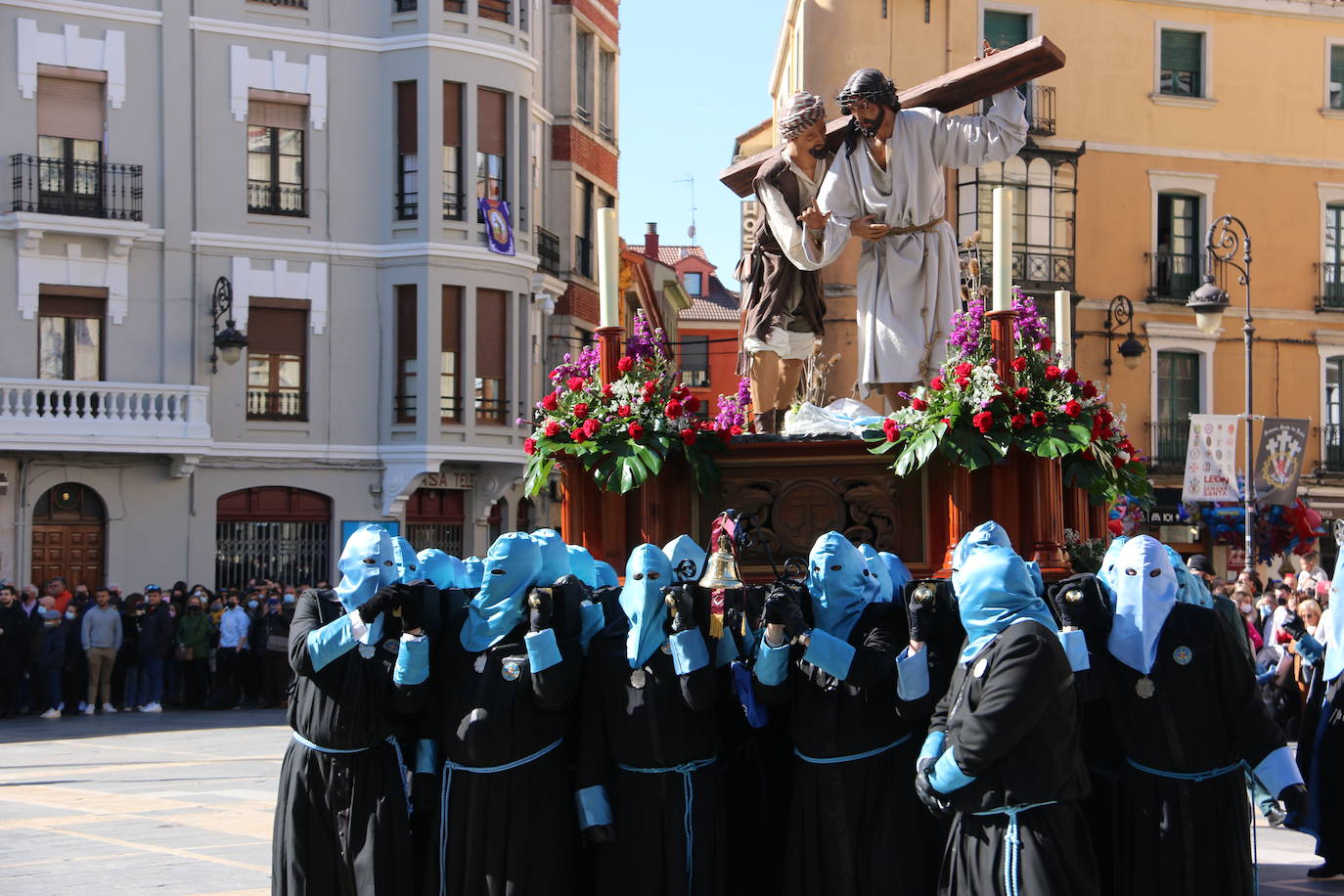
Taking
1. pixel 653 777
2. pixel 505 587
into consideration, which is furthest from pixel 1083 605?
pixel 505 587

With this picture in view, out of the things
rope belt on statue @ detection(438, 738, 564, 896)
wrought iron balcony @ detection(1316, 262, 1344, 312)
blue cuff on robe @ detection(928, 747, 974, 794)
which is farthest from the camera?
wrought iron balcony @ detection(1316, 262, 1344, 312)

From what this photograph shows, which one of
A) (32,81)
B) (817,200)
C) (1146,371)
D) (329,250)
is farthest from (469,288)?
(817,200)

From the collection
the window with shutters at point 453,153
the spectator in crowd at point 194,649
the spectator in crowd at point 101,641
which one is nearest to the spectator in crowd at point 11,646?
the spectator in crowd at point 101,641

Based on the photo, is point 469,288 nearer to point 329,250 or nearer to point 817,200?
point 329,250

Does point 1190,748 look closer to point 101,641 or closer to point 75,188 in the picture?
point 101,641

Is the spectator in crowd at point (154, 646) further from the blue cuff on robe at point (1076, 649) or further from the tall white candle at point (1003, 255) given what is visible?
the blue cuff on robe at point (1076, 649)

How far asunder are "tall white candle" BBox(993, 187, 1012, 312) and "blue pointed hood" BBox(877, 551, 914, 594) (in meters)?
1.45

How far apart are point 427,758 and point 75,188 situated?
2253cm

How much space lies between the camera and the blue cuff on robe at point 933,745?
621cm

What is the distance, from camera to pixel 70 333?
2775 centimetres

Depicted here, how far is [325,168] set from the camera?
29469mm

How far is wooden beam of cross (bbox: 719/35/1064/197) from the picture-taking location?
8.59 m

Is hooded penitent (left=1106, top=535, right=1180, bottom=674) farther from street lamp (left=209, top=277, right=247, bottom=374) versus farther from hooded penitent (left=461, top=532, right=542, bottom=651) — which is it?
street lamp (left=209, top=277, right=247, bottom=374)

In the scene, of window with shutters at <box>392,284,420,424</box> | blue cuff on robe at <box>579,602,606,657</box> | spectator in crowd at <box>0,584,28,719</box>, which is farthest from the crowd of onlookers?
blue cuff on robe at <box>579,602,606,657</box>
